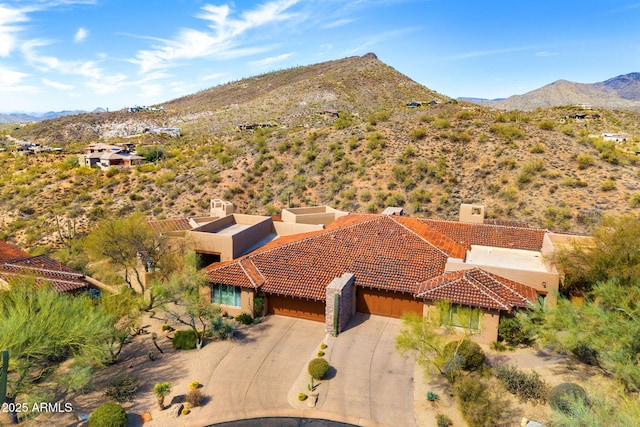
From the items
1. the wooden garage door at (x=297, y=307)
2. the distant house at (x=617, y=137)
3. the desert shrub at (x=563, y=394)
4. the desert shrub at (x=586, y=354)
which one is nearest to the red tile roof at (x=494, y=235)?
the desert shrub at (x=586, y=354)

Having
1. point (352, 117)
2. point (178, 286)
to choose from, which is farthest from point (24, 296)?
point (352, 117)

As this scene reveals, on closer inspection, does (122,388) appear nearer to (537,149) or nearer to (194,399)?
(194,399)

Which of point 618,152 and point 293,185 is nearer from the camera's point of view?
point 618,152

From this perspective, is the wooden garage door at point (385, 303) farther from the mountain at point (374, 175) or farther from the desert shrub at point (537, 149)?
the desert shrub at point (537, 149)

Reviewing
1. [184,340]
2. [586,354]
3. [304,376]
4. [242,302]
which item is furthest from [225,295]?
[586,354]

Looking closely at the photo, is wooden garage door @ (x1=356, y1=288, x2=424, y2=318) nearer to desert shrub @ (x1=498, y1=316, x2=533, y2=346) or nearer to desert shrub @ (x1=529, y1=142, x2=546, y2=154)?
desert shrub @ (x1=498, y1=316, x2=533, y2=346)

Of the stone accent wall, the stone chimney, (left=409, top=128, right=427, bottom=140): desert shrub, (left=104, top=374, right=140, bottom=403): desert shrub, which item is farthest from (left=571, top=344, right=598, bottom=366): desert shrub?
(left=409, top=128, right=427, bottom=140): desert shrub

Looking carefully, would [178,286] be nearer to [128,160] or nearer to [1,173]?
[128,160]
